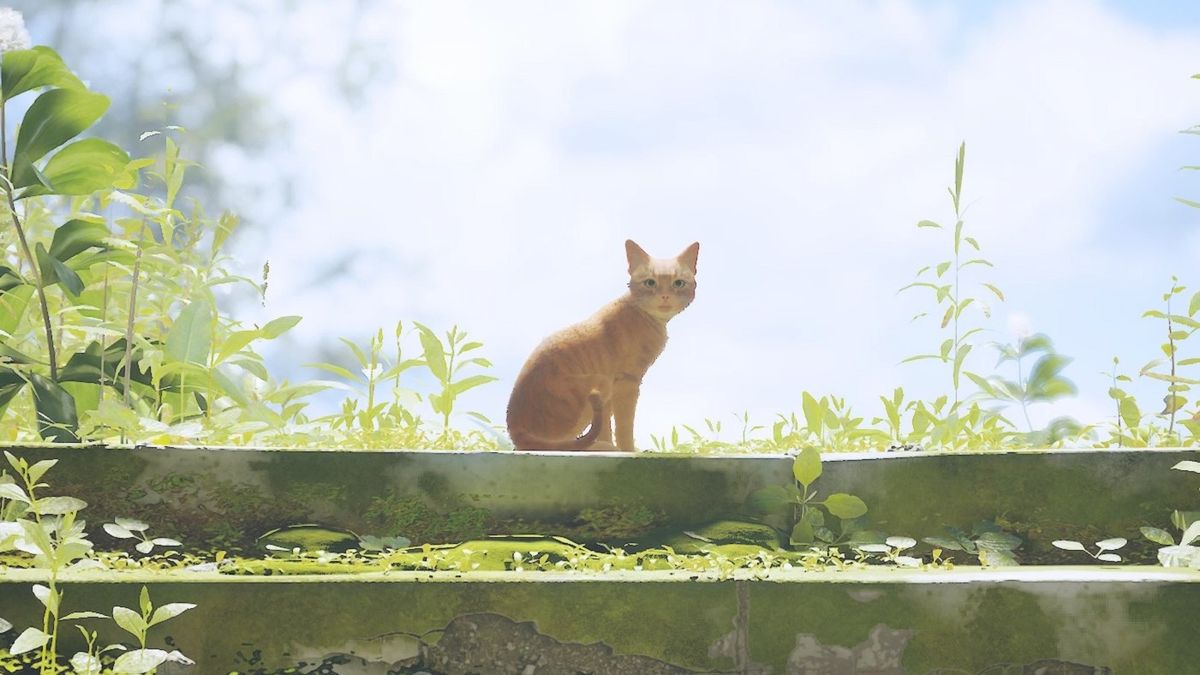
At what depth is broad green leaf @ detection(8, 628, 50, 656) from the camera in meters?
2.11

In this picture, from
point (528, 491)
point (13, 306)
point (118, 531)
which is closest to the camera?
point (118, 531)

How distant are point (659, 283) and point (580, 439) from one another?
547 millimetres

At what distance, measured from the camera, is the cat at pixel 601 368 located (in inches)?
136

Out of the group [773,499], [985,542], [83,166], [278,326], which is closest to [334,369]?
[278,326]

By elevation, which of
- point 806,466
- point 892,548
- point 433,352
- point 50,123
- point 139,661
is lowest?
point 139,661

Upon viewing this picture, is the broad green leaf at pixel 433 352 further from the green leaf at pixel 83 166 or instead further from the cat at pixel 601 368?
the green leaf at pixel 83 166

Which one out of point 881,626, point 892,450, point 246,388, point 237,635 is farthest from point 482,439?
point 881,626

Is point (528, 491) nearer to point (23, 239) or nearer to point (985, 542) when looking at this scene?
point (985, 542)

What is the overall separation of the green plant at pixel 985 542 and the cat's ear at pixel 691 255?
3.62 feet

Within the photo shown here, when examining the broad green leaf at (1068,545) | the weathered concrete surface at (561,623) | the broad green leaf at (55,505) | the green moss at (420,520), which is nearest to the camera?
the weathered concrete surface at (561,623)

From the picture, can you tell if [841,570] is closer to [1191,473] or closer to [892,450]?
[892,450]

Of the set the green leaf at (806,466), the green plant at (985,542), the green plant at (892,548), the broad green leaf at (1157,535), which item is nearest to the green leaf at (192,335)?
the green leaf at (806,466)

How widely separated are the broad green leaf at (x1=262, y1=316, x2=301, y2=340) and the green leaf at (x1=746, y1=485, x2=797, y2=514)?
1808mm

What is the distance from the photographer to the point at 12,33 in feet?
12.9
